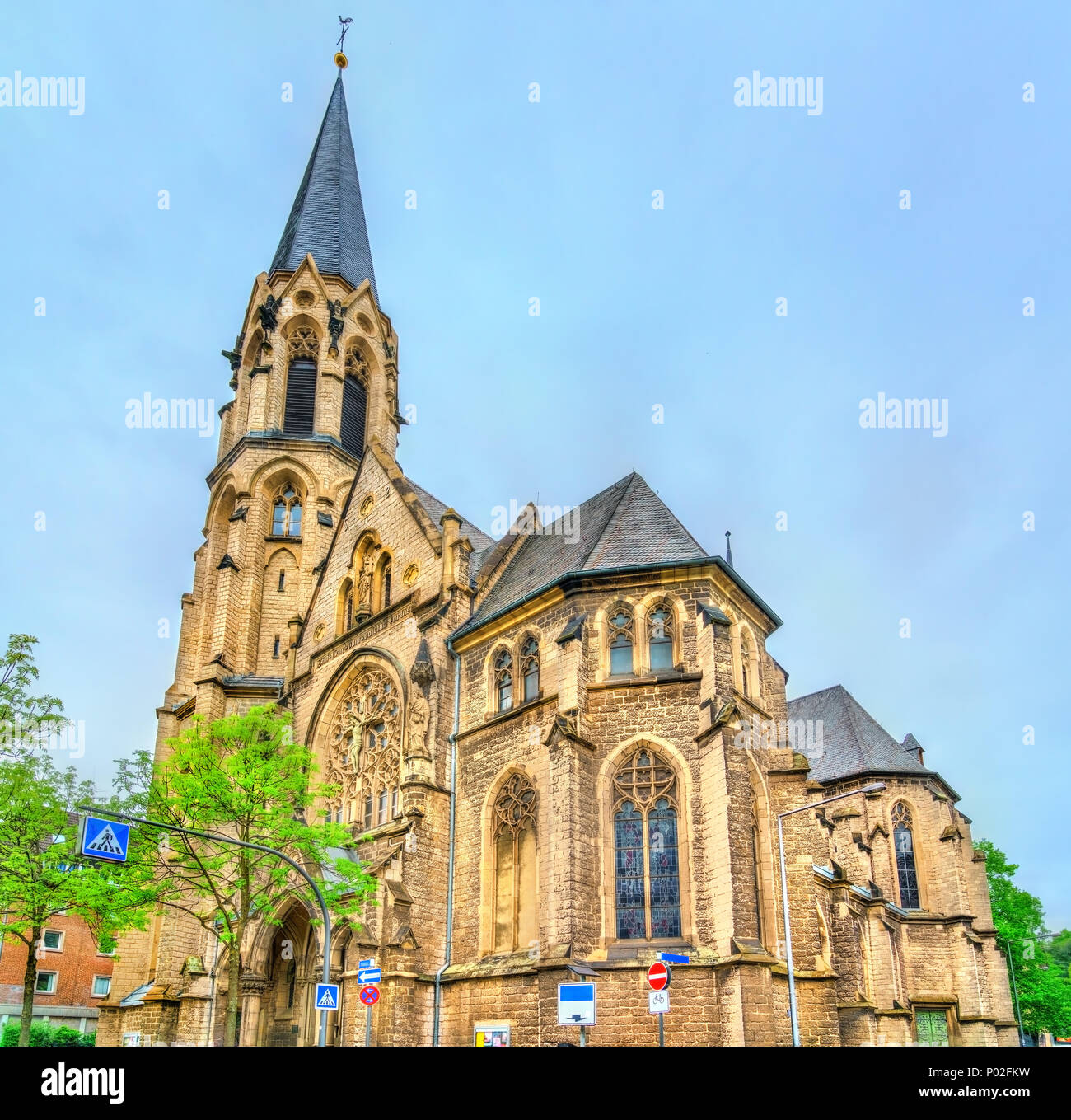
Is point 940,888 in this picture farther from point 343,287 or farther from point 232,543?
point 343,287

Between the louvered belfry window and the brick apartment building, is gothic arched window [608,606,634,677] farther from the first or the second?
the brick apartment building

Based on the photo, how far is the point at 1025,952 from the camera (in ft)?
165

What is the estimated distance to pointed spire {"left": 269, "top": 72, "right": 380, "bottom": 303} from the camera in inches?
1778

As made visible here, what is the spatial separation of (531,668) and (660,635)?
3.58 meters

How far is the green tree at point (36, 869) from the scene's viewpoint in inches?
931

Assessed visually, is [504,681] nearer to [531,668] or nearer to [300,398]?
[531,668]

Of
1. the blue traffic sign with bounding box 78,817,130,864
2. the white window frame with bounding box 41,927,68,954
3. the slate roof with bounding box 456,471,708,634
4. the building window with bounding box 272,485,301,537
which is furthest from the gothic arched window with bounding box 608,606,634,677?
the white window frame with bounding box 41,927,68,954

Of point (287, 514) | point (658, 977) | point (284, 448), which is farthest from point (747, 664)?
point (284, 448)

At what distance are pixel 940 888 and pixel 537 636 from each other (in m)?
22.7

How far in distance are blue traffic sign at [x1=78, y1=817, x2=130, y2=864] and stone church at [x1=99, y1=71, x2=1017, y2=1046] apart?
8583 millimetres

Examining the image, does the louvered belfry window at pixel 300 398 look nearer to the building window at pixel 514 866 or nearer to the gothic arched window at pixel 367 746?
the gothic arched window at pixel 367 746

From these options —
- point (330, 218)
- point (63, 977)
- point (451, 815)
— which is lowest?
A: point (63, 977)

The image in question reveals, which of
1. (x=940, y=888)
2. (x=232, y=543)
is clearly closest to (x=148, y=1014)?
(x=232, y=543)
